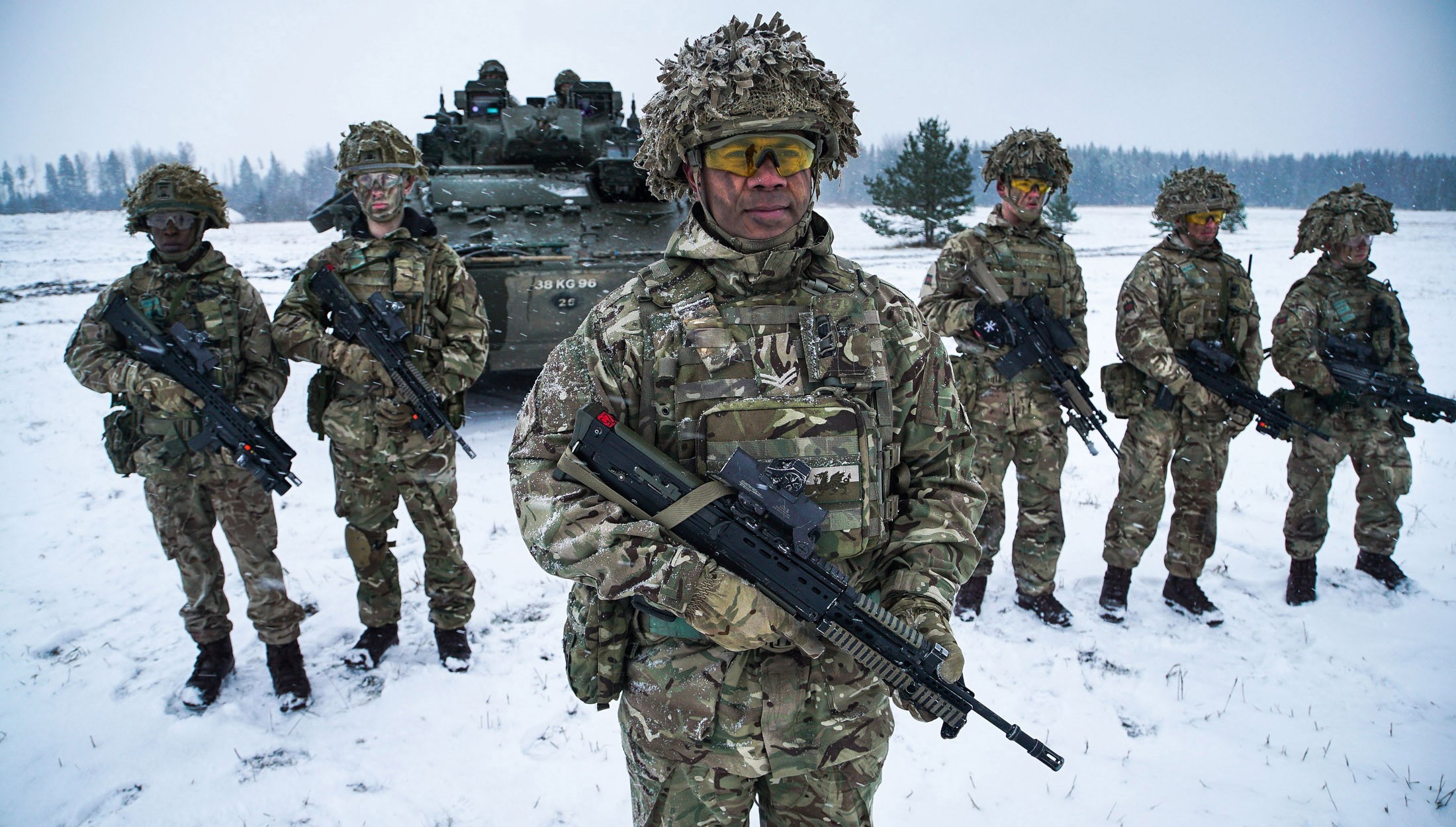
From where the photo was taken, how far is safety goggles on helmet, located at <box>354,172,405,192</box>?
151 inches

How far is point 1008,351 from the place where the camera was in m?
4.36

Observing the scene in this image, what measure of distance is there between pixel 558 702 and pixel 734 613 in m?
2.30

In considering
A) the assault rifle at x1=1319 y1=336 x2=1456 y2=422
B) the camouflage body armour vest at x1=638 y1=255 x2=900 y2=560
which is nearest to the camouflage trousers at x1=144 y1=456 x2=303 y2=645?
the camouflage body armour vest at x1=638 y1=255 x2=900 y2=560

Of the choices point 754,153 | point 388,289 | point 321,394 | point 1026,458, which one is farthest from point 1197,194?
point 321,394

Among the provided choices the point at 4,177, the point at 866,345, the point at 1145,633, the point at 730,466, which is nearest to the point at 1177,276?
the point at 1145,633

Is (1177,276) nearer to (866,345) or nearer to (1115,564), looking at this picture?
(1115,564)

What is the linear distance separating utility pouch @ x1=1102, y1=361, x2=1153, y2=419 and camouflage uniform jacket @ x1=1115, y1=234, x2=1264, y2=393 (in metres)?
0.11

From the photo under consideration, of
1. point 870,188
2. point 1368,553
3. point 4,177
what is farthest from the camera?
point 4,177

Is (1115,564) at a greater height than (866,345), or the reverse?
(866,345)

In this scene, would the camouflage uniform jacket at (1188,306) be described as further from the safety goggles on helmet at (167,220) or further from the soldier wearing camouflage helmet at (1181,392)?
the safety goggles on helmet at (167,220)

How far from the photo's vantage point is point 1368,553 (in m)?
Result: 4.90

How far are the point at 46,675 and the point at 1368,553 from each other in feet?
24.1

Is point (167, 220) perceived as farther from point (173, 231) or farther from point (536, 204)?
point (536, 204)

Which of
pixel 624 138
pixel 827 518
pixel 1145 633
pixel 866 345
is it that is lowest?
pixel 1145 633
